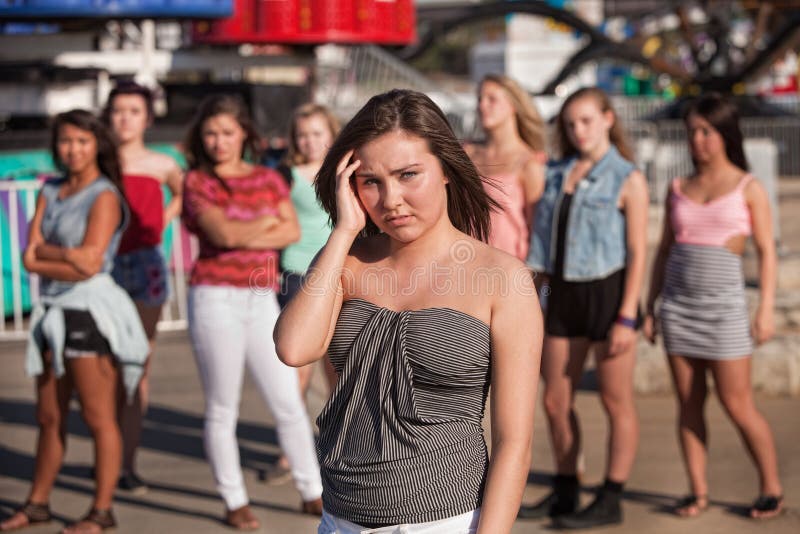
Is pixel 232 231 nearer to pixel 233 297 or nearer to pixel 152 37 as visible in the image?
pixel 233 297

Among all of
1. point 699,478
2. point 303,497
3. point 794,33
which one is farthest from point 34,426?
point 794,33

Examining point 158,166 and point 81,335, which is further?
point 158,166

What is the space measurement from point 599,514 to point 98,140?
267 centimetres

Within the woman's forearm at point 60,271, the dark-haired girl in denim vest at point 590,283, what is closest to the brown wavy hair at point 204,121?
the woman's forearm at point 60,271

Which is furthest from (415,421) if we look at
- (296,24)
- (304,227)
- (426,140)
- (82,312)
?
(296,24)

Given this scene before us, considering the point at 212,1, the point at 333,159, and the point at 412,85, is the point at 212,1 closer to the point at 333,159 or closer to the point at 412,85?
the point at 412,85

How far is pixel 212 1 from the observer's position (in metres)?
12.7

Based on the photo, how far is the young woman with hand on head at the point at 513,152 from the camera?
18.4 feet

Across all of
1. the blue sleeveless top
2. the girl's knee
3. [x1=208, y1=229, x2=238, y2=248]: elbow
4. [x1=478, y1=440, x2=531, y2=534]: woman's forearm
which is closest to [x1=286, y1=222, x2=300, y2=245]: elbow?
[x1=208, y1=229, x2=238, y2=248]: elbow

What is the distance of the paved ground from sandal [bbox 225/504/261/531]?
0.07 meters

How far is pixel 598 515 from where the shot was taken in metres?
5.33

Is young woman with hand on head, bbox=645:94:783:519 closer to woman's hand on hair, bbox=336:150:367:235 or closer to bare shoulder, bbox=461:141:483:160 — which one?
bare shoulder, bbox=461:141:483:160

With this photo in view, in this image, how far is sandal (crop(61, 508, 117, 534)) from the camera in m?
5.34

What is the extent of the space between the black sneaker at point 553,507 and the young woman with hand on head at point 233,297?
3.03 feet
